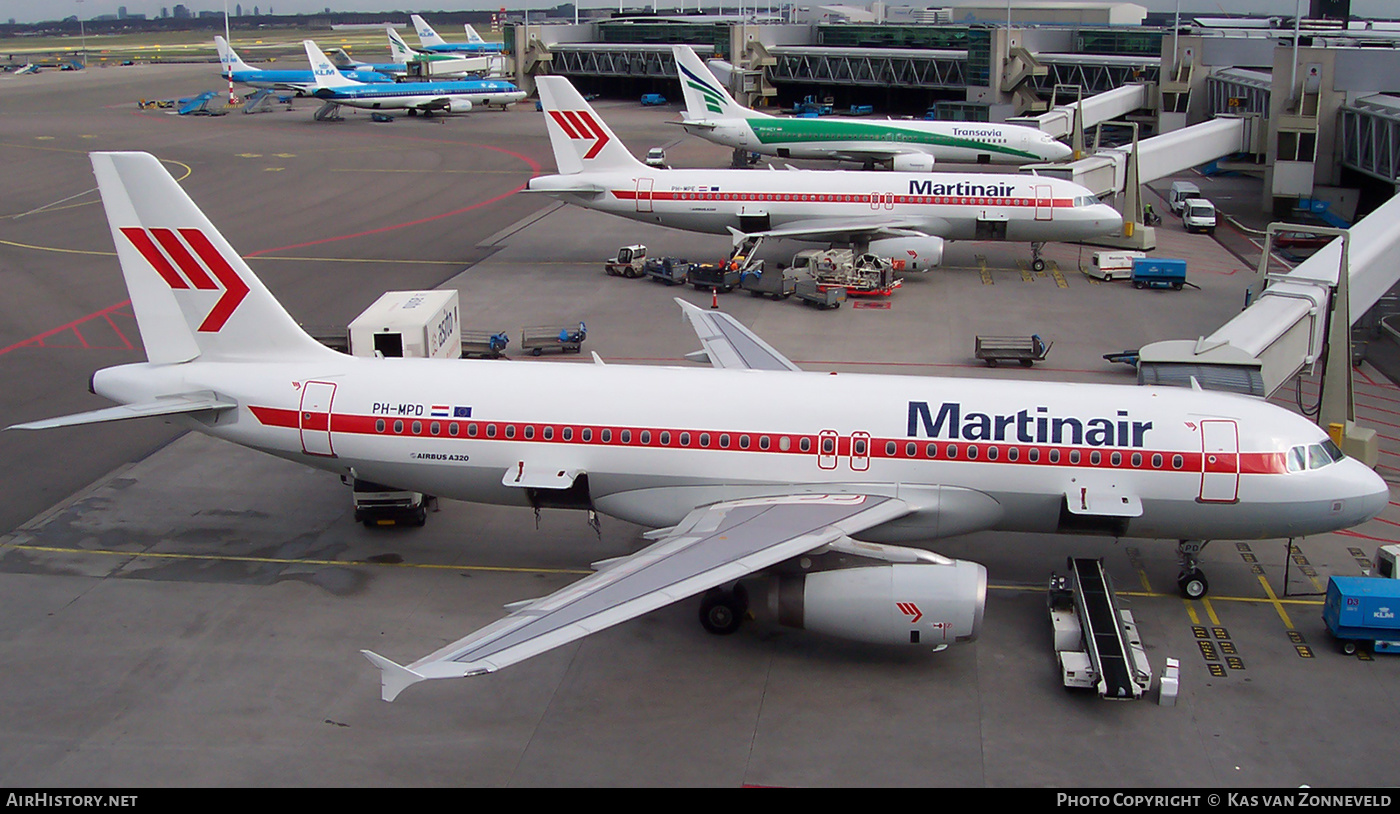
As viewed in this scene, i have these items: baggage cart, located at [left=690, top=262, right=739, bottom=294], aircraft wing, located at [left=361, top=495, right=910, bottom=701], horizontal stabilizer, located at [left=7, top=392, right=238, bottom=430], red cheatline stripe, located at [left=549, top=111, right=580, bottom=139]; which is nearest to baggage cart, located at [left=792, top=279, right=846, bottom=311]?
baggage cart, located at [left=690, top=262, right=739, bottom=294]

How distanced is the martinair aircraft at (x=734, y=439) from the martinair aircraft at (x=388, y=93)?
9347 centimetres

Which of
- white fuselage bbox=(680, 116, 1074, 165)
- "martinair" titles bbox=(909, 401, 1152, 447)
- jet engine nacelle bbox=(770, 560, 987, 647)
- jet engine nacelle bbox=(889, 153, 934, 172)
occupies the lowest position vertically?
jet engine nacelle bbox=(770, 560, 987, 647)

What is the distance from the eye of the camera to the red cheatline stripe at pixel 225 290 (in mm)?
23984

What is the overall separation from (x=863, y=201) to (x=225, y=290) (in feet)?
109

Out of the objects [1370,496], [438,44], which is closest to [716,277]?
[1370,496]

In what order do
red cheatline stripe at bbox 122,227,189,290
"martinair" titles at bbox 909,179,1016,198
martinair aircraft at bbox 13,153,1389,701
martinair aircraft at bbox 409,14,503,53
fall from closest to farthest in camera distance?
martinair aircraft at bbox 13,153,1389,701 → red cheatline stripe at bbox 122,227,189,290 → "martinair" titles at bbox 909,179,1016,198 → martinair aircraft at bbox 409,14,503,53

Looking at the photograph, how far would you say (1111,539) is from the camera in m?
26.3

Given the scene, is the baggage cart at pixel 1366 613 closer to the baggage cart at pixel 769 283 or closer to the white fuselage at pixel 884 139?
the baggage cart at pixel 769 283

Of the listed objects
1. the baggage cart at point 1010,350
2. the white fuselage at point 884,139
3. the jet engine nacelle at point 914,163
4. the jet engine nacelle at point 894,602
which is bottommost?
the jet engine nacelle at point 894,602

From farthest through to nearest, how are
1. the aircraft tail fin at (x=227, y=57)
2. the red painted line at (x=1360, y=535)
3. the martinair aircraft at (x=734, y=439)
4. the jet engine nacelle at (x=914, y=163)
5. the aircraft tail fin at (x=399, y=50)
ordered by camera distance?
the aircraft tail fin at (x=399, y=50) < the aircraft tail fin at (x=227, y=57) < the jet engine nacelle at (x=914, y=163) < the red painted line at (x=1360, y=535) < the martinair aircraft at (x=734, y=439)

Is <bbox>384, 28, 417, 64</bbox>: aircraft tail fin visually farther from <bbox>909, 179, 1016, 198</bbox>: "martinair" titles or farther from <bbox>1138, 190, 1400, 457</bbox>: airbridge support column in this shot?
<bbox>1138, 190, 1400, 457</bbox>: airbridge support column

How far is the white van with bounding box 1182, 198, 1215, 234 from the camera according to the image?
61.4m

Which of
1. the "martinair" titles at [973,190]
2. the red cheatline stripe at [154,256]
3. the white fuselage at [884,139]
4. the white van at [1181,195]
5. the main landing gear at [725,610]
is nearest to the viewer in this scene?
the main landing gear at [725,610]

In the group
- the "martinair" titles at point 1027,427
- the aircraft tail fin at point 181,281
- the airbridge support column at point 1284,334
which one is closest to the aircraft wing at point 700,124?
the airbridge support column at point 1284,334
